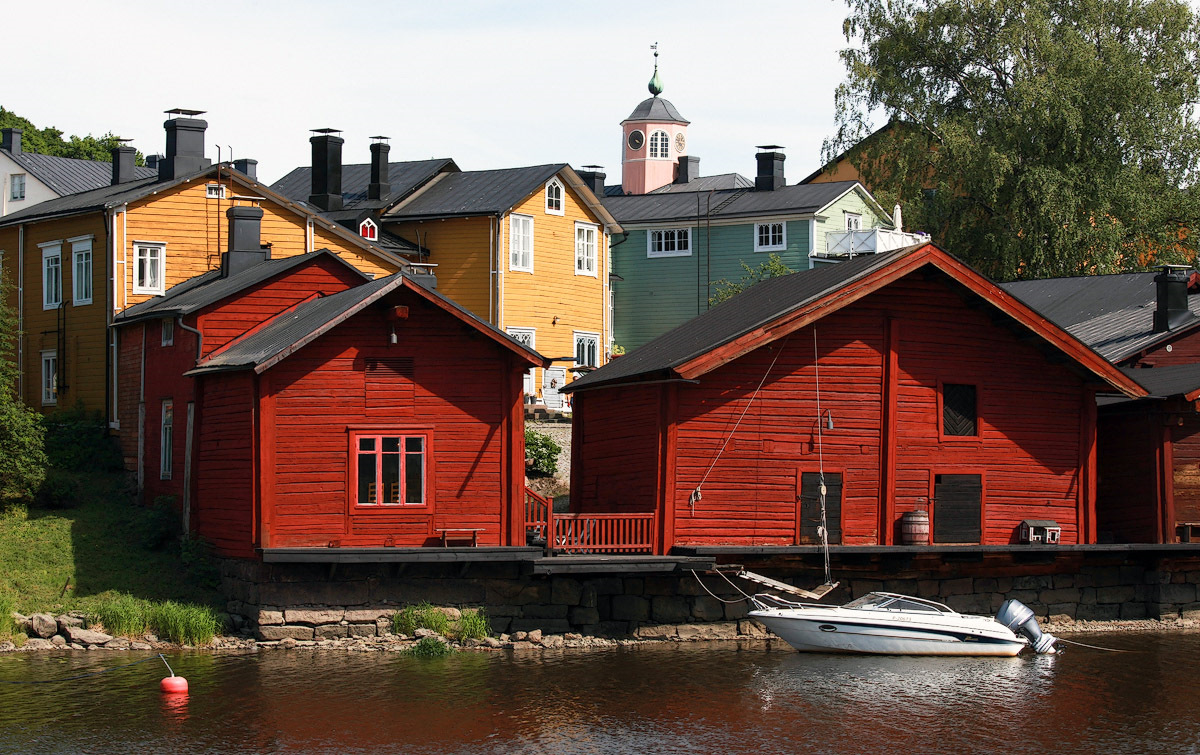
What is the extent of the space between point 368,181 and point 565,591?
2928 centimetres

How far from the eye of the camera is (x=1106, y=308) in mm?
39719

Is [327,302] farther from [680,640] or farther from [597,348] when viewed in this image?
[597,348]

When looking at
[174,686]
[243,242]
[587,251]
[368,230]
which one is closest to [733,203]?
[587,251]

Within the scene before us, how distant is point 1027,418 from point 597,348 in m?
23.5

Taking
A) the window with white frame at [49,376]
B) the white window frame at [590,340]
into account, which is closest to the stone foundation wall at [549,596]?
the window with white frame at [49,376]

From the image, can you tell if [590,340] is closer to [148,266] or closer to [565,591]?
[148,266]

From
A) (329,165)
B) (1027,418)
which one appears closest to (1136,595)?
(1027,418)

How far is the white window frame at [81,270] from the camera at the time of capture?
133ft

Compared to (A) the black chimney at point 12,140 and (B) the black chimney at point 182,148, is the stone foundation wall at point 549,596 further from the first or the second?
(A) the black chimney at point 12,140

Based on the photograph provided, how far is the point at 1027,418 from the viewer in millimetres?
32594

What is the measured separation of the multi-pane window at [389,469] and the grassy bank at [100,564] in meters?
3.81

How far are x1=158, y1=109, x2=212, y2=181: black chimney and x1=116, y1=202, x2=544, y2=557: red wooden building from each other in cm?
1390

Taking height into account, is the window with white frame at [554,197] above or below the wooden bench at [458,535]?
above

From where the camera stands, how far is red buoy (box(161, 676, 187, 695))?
23453 mm
